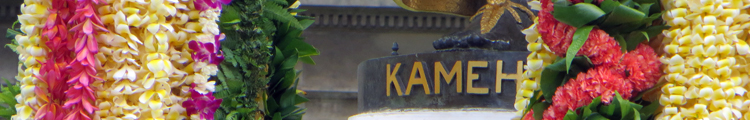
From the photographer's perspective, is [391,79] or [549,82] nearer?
[549,82]

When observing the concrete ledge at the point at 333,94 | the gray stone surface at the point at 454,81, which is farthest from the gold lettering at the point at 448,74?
the concrete ledge at the point at 333,94

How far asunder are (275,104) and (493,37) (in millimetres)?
1655

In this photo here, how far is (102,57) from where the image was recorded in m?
2.38

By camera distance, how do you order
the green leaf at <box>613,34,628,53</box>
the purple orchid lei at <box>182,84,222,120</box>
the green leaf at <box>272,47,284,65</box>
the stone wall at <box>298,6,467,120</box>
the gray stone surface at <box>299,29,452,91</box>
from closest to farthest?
the green leaf at <box>613,34,628,53</box> → the purple orchid lei at <box>182,84,222,120</box> → the green leaf at <box>272,47,284,65</box> → the stone wall at <box>298,6,467,120</box> → the gray stone surface at <box>299,29,452,91</box>

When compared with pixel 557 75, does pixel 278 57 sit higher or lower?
higher

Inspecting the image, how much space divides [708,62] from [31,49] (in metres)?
1.81

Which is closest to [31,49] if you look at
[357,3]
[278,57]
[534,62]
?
[278,57]

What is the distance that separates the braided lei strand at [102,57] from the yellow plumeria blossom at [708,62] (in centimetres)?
128

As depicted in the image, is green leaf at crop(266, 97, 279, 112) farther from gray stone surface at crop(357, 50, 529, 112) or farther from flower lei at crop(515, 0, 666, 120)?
gray stone surface at crop(357, 50, 529, 112)

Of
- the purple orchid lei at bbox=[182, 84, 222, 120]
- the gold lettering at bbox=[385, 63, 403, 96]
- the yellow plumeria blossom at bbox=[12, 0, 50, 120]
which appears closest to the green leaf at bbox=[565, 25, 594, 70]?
the purple orchid lei at bbox=[182, 84, 222, 120]

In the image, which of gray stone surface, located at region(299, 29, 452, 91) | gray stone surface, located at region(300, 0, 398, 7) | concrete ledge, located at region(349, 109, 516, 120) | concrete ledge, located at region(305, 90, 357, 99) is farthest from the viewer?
gray stone surface, located at region(299, 29, 452, 91)

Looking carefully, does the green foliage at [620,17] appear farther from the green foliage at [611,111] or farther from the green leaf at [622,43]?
the green foliage at [611,111]

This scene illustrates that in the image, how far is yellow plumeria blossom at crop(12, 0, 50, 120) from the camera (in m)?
2.41

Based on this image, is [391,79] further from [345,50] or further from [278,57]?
[345,50]
